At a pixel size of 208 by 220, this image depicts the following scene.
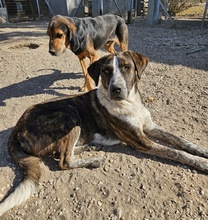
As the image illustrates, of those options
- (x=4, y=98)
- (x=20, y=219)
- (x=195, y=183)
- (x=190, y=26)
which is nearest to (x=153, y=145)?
(x=195, y=183)

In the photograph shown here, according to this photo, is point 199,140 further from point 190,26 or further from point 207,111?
point 190,26

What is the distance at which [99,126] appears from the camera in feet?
10.8

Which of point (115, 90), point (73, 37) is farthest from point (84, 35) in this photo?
point (115, 90)

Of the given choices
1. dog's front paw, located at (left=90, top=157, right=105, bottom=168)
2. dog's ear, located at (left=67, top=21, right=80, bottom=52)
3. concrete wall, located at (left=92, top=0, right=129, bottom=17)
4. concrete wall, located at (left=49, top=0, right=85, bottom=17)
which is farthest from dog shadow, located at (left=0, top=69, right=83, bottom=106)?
concrete wall, located at (left=49, top=0, right=85, bottom=17)

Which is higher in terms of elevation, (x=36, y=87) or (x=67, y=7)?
(x=67, y=7)

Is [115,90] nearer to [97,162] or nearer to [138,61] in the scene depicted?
[138,61]

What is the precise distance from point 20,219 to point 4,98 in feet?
10.3

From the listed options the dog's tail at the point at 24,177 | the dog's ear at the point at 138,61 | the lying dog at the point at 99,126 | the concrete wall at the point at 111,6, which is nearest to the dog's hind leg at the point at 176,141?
the lying dog at the point at 99,126

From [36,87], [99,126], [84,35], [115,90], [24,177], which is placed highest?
[84,35]

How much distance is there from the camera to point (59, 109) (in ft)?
10.4

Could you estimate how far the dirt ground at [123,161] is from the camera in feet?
8.13

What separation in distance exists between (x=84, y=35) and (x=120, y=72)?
2304 mm

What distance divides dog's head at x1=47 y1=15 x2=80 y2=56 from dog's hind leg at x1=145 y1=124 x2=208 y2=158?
2.37 m

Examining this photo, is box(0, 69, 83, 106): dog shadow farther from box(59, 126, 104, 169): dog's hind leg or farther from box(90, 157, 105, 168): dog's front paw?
box(90, 157, 105, 168): dog's front paw
